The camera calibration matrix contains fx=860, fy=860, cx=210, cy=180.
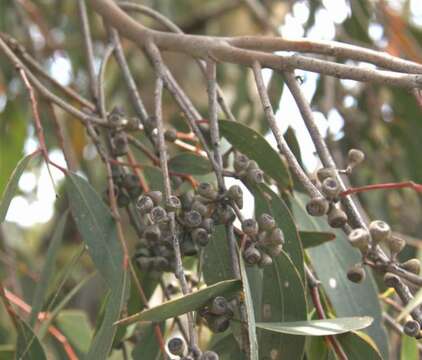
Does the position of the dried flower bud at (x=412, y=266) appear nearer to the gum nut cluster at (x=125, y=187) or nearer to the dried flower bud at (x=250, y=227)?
the dried flower bud at (x=250, y=227)

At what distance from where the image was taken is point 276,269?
1.04m

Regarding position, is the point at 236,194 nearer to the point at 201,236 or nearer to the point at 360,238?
the point at 201,236

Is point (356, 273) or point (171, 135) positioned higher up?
point (171, 135)

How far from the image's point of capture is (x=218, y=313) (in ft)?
2.92

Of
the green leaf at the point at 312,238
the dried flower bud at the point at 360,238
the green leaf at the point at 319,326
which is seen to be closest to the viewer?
the dried flower bud at the point at 360,238

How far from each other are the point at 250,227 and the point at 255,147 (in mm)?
272

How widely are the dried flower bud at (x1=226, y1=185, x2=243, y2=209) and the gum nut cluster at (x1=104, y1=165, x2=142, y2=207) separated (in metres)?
0.28

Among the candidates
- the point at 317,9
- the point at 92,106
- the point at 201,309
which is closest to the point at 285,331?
the point at 201,309

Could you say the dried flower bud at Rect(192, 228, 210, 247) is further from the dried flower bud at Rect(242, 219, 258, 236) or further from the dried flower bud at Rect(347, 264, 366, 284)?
the dried flower bud at Rect(347, 264, 366, 284)

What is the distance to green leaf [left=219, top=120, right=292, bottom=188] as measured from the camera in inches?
45.6

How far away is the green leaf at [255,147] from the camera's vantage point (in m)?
1.16

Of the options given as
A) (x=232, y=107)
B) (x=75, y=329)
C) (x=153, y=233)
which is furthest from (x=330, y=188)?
(x=232, y=107)

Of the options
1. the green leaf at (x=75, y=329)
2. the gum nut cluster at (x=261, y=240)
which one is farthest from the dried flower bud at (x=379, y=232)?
the green leaf at (x=75, y=329)

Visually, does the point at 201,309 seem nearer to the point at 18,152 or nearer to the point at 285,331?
the point at 285,331
